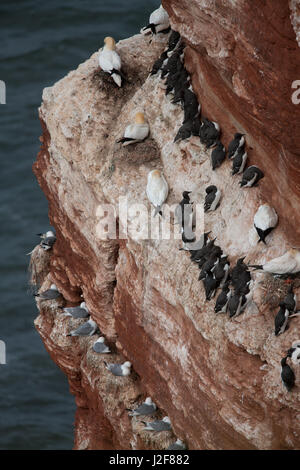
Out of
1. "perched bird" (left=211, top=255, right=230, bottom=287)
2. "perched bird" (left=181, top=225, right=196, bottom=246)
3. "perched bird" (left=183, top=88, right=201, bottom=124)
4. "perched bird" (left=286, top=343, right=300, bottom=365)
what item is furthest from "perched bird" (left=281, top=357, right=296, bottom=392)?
"perched bird" (left=183, top=88, right=201, bottom=124)

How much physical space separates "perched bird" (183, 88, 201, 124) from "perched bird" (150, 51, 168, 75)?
1256mm

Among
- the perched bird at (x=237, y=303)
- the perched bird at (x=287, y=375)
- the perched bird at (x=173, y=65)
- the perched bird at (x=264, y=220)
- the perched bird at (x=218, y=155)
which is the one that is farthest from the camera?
the perched bird at (x=173, y=65)

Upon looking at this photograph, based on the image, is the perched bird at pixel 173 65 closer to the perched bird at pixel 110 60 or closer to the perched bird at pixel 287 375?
the perched bird at pixel 110 60

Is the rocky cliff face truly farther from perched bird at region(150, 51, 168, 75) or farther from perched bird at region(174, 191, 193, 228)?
perched bird at region(150, 51, 168, 75)

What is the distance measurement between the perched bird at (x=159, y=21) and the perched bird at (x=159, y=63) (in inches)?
35.4

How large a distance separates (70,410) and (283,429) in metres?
11.5

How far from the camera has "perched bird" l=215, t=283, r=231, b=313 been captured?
11.1m

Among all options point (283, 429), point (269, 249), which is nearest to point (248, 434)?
point (283, 429)

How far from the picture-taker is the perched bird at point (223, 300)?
11.1 meters

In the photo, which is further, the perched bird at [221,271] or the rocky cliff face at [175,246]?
the perched bird at [221,271]

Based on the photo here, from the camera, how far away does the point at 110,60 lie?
14258 millimetres

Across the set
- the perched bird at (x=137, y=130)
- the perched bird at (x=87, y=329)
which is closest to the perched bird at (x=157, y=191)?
the perched bird at (x=137, y=130)

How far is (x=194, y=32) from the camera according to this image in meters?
11.3

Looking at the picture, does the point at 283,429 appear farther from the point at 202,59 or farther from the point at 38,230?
the point at 38,230
